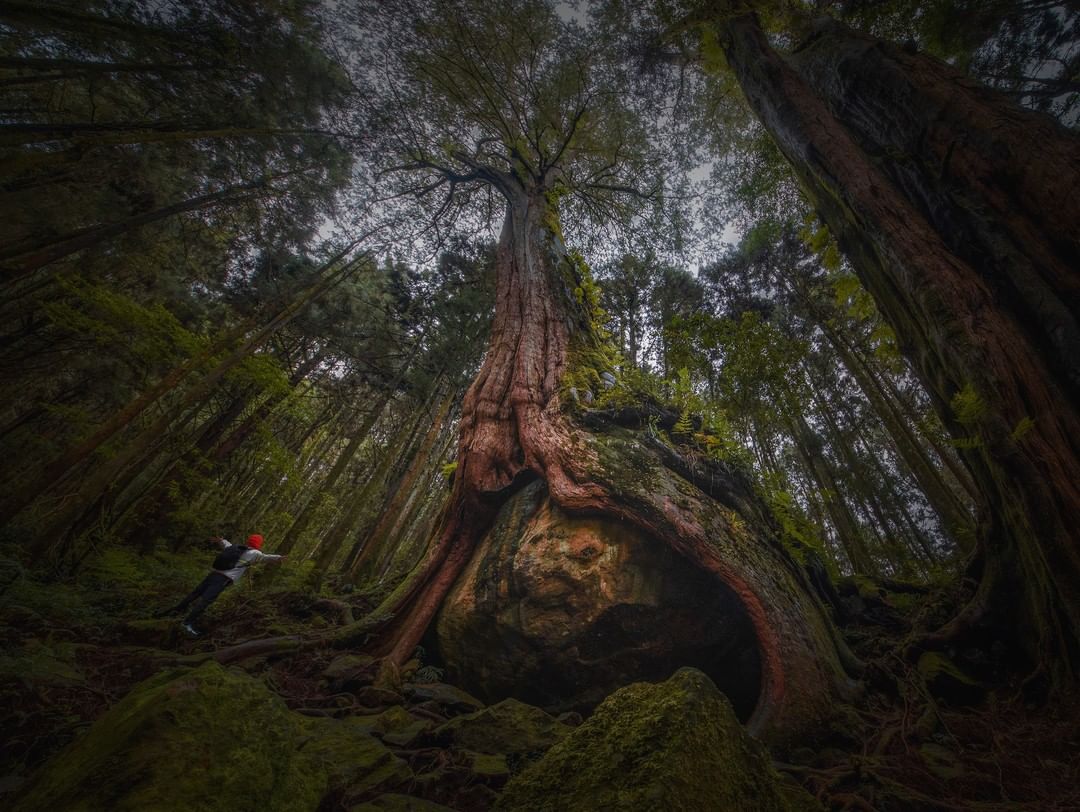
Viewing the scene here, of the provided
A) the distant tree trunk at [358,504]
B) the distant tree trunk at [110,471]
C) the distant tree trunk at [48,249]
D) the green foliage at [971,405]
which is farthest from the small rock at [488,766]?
the distant tree trunk at [48,249]

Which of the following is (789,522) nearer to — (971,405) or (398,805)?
(971,405)

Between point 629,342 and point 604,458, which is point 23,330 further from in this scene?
point 629,342

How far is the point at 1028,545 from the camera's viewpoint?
102 inches

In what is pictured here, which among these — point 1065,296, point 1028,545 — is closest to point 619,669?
point 1028,545

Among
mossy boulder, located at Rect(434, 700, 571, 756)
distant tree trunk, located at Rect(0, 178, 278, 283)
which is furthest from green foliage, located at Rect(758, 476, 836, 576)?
distant tree trunk, located at Rect(0, 178, 278, 283)

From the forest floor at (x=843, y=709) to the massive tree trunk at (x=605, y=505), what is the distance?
328 mm

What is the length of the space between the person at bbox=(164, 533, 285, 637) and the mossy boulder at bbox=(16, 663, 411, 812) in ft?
13.7

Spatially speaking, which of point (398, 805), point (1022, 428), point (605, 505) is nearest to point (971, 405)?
point (1022, 428)

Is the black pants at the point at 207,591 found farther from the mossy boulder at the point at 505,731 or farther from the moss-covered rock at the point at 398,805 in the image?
the moss-covered rock at the point at 398,805

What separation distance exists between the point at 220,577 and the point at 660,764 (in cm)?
650

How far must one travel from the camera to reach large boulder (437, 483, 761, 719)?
311cm

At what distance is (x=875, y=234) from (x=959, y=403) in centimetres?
176

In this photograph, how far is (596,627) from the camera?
10.3 feet

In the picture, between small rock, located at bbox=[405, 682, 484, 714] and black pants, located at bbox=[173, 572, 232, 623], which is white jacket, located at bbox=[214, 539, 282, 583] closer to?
black pants, located at bbox=[173, 572, 232, 623]
